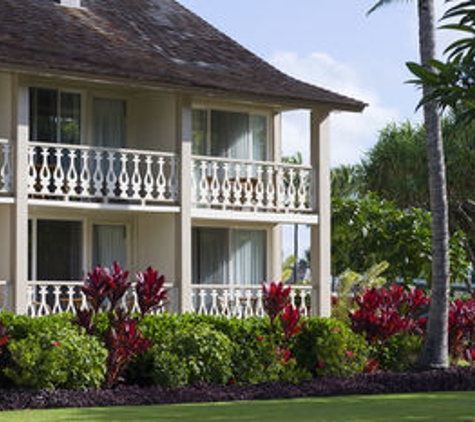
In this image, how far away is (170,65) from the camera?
27938 millimetres

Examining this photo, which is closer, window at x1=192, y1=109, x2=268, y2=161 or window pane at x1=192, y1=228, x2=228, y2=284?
window pane at x1=192, y1=228, x2=228, y2=284

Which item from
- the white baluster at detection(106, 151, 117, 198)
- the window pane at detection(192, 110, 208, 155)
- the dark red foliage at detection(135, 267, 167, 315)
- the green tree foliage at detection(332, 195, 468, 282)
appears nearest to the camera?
the dark red foliage at detection(135, 267, 167, 315)

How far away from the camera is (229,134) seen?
100 feet

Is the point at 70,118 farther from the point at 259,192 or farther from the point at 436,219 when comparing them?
the point at 436,219

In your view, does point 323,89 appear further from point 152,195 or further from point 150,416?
point 150,416

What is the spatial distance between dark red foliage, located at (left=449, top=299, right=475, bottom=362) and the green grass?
6.77m

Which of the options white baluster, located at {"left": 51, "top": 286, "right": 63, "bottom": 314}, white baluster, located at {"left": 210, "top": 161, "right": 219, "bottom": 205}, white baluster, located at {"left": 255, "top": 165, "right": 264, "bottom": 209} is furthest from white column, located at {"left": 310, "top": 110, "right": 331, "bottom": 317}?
white baluster, located at {"left": 51, "top": 286, "right": 63, "bottom": 314}

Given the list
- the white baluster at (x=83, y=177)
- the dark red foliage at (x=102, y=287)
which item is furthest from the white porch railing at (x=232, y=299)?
the dark red foliage at (x=102, y=287)

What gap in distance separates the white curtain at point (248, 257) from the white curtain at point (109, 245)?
2.68m

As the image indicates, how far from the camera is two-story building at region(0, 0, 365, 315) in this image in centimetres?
2545

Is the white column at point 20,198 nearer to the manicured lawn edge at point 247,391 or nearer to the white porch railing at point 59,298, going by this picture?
the white porch railing at point 59,298

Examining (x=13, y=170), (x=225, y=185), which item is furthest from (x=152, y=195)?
(x=13, y=170)

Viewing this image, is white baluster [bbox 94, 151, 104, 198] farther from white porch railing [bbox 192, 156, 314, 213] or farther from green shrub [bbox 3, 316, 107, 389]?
green shrub [bbox 3, 316, 107, 389]

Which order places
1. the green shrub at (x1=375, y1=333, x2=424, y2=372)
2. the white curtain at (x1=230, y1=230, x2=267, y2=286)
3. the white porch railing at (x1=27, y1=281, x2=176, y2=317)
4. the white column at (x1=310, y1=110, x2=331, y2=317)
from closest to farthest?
the white porch railing at (x1=27, y1=281, x2=176, y2=317) → the green shrub at (x1=375, y1=333, x2=424, y2=372) → the white column at (x1=310, y1=110, x2=331, y2=317) → the white curtain at (x1=230, y1=230, x2=267, y2=286)
